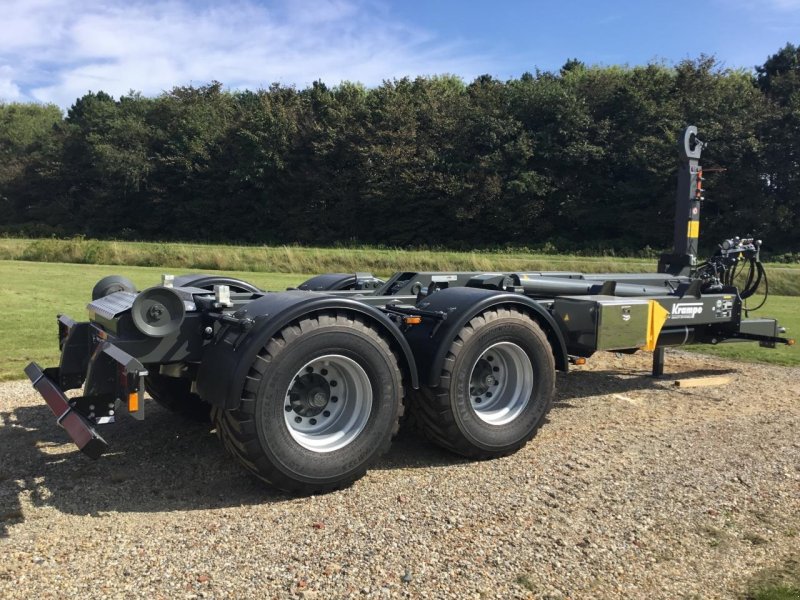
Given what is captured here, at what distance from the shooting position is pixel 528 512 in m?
3.94

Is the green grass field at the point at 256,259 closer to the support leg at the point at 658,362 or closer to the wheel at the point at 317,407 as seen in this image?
the support leg at the point at 658,362

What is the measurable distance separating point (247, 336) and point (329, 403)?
78 centimetres

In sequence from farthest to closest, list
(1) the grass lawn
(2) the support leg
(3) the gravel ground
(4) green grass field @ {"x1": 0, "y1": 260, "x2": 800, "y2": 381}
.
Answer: (1) the grass lawn, (4) green grass field @ {"x1": 0, "y1": 260, "x2": 800, "y2": 381}, (2) the support leg, (3) the gravel ground

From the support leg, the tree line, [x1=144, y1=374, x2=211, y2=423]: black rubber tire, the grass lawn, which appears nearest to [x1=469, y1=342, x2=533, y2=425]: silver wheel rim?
[x1=144, y1=374, x2=211, y2=423]: black rubber tire

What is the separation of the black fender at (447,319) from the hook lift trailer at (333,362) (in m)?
0.01

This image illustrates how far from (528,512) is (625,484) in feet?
3.00

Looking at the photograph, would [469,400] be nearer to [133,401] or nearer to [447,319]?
[447,319]

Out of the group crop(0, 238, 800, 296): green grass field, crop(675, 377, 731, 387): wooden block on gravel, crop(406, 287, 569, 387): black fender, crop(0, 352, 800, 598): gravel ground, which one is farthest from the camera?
crop(0, 238, 800, 296): green grass field

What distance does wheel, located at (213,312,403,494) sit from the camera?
3.98m

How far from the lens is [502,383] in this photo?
5.27 m

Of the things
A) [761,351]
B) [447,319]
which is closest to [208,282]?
[447,319]

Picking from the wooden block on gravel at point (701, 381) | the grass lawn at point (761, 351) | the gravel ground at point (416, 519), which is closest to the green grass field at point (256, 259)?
the grass lawn at point (761, 351)

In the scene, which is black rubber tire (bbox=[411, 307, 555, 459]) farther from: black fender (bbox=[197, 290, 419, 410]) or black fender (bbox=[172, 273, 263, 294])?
black fender (bbox=[172, 273, 263, 294])

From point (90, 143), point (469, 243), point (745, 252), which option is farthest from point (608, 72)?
point (745, 252)
